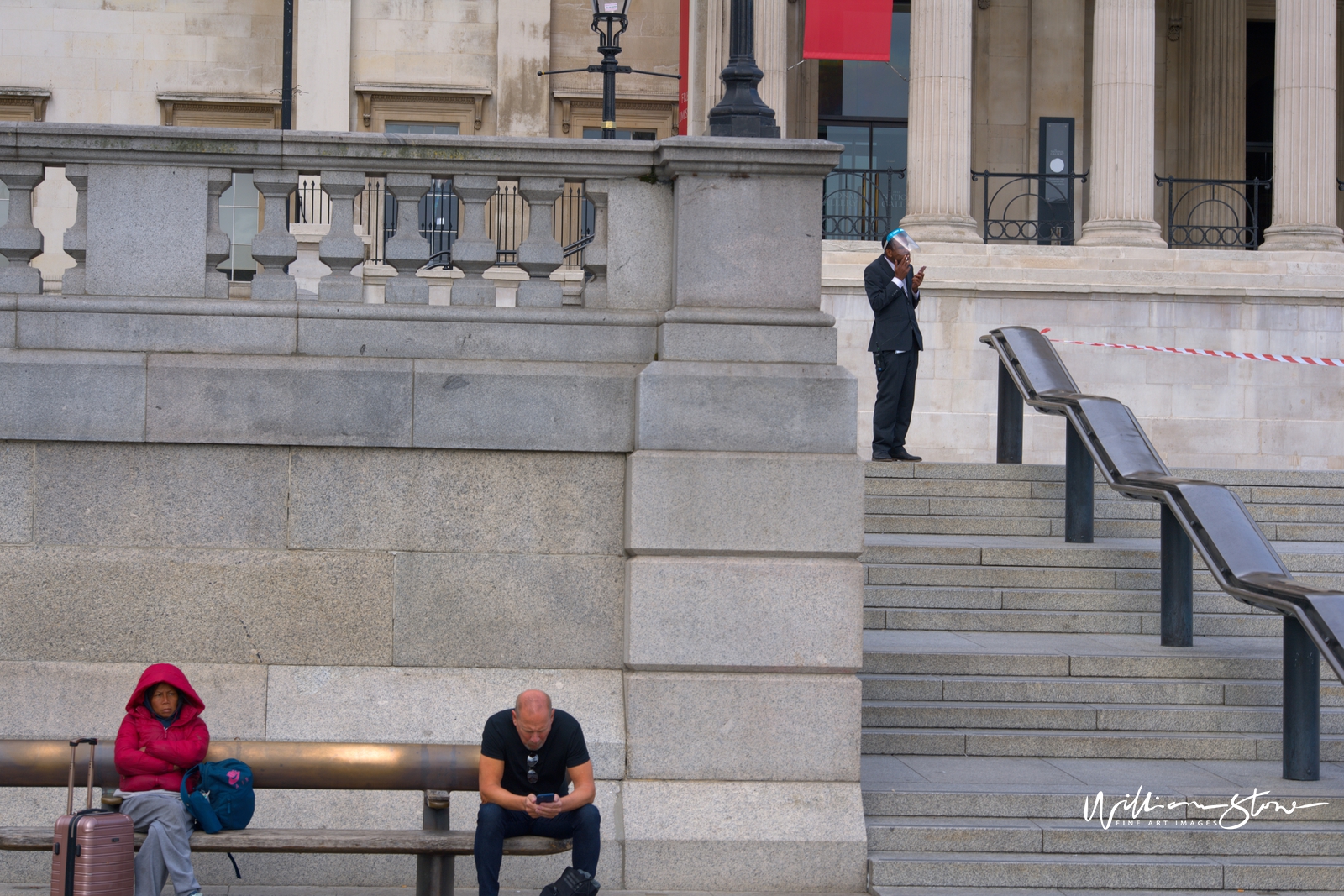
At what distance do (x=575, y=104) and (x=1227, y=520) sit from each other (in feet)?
60.0

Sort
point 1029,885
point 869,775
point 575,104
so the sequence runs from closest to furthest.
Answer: point 1029,885 < point 869,775 < point 575,104

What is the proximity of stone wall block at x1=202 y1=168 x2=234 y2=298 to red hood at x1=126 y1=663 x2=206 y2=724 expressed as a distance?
1931mm

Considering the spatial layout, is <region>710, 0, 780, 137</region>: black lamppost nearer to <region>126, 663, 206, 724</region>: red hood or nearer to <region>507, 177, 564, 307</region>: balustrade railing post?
<region>507, 177, 564, 307</region>: balustrade railing post

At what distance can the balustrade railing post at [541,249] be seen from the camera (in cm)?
684

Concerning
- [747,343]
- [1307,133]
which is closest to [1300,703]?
[747,343]

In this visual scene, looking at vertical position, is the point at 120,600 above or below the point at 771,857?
above

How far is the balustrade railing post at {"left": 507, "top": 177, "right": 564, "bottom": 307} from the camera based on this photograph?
684cm

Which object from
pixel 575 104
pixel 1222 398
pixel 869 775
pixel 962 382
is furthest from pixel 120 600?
pixel 575 104

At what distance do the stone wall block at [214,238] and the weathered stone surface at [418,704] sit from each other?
1.78m

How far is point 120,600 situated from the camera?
658 cm

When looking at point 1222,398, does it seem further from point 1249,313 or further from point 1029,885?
point 1029,885

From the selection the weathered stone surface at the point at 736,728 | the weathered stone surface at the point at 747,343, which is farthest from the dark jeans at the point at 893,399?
the weathered stone surface at the point at 736,728

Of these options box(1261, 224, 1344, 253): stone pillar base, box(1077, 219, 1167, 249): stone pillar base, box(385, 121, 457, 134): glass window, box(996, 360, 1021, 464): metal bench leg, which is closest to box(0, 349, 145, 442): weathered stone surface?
box(996, 360, 1021, 464): metal bench leg

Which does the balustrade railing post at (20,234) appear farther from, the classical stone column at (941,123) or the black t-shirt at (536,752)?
the classical stone column at (941,123)
